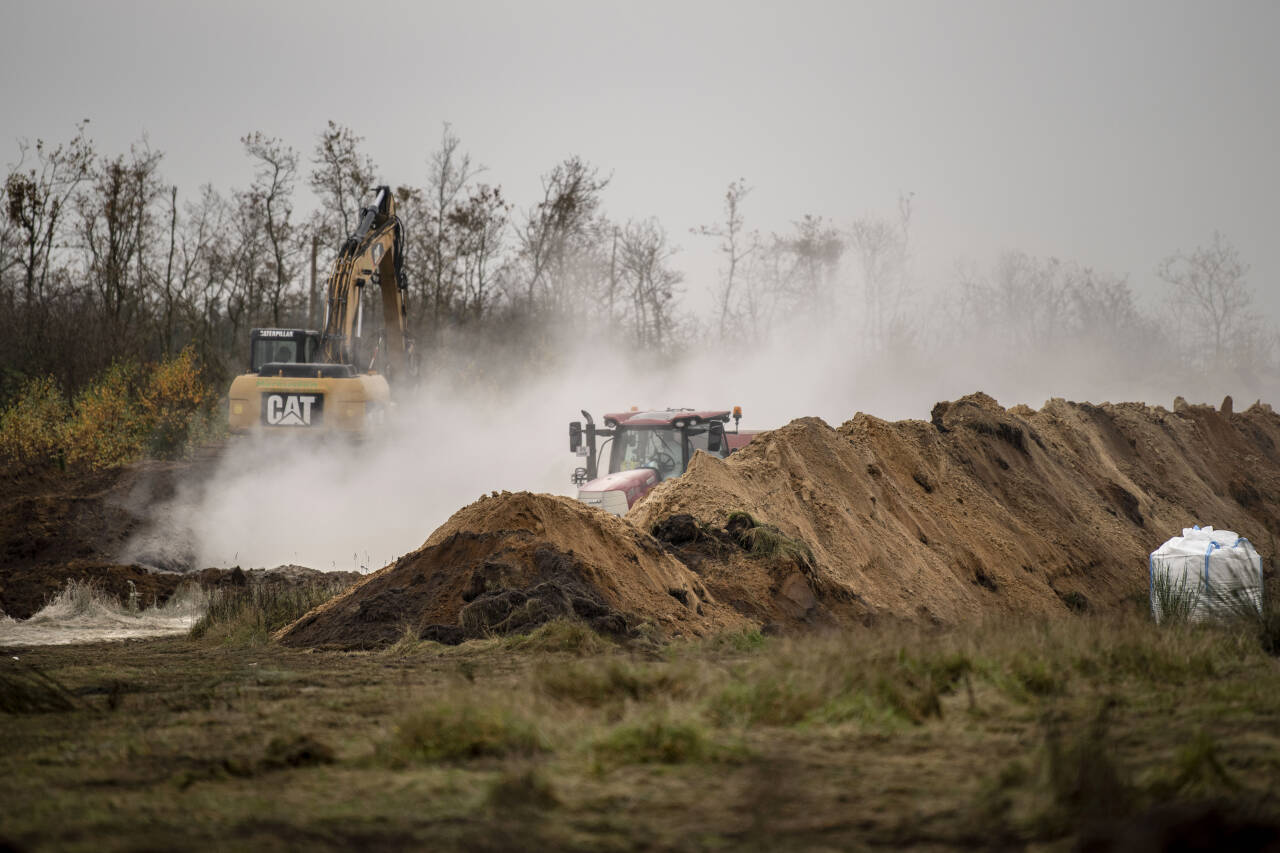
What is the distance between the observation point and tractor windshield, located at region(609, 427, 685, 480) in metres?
18.6

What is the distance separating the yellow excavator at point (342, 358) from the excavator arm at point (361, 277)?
2 cm

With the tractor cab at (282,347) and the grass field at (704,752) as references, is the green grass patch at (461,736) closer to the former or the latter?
the grass field at (704,752)

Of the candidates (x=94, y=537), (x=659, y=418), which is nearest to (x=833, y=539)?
(x=659, y=418)

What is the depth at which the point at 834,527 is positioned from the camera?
14430 millimetres

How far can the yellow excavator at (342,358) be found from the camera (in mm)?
21172

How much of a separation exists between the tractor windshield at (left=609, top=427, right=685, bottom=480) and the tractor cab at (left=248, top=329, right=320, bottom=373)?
7721mm

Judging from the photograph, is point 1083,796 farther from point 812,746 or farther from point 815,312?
point 815,312

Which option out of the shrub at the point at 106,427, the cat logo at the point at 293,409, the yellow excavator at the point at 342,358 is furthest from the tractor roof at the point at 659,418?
the shrub at the point at 106,427

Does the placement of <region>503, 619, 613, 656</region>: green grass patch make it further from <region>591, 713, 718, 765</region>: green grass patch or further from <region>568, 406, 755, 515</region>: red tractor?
<region>568, 406, 755, 515</region>: red tractor

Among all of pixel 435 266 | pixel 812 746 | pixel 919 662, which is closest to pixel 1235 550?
pixel 919 662

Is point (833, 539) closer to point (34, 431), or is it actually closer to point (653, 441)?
point (653, 441)

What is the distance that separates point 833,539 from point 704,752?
9.63 metres

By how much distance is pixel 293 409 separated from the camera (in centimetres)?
2119

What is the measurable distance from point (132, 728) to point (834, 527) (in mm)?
9710
